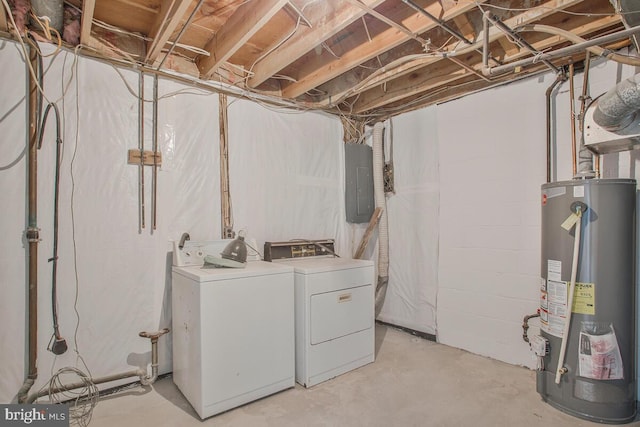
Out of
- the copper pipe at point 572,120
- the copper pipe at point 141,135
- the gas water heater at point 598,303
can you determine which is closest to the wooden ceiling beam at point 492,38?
the copper pipe at point 572,120

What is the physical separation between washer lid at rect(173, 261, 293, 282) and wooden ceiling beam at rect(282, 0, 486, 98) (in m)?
1.56

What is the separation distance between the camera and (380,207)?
3.50 m

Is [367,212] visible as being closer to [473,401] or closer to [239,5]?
[473,401]

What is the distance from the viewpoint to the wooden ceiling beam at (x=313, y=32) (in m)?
1.91

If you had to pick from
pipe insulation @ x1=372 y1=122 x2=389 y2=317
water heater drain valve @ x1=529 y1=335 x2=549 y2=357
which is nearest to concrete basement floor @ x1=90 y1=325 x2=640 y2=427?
water heater drain valve @ x1=529 y1=335 x2=549 y2=357

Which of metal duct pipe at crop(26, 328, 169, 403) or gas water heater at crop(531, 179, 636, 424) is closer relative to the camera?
gas water heater at crop(531, 179, 636, 424)

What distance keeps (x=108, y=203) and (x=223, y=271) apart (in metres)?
0.94

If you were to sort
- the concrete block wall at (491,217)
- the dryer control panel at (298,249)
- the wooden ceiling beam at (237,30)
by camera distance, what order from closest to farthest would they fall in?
1. the wooden ceiling beam at (237,30)
2. the concrete block wall at (491,217)
3. the dryer control panel at (298,249)

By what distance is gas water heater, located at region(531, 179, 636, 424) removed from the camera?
1871 mm

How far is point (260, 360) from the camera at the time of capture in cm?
213

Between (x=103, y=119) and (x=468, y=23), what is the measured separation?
247 centimetres

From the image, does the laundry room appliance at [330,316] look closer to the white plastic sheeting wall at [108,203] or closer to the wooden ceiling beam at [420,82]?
the white plastic sheeting wall at [108,203]

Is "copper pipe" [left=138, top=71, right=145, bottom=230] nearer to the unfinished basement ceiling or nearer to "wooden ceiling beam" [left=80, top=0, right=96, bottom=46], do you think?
the unfinished basement ceiling

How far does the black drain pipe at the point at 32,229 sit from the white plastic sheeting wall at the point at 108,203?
0.15ft
